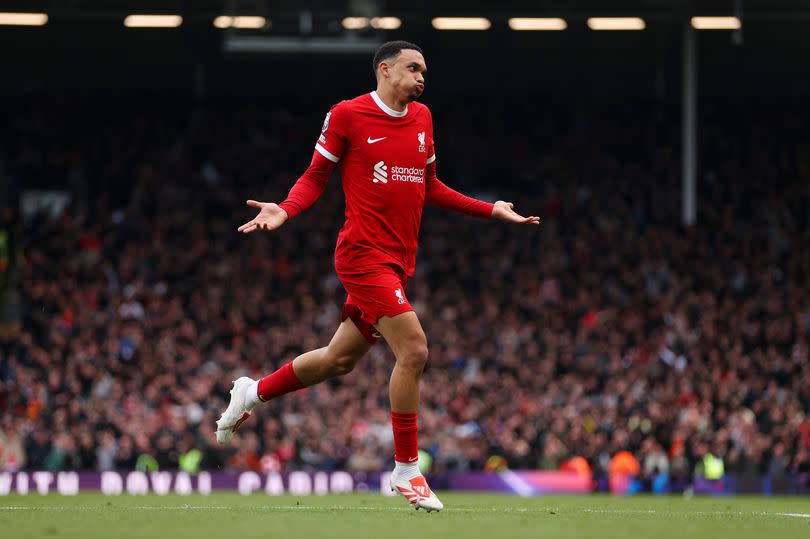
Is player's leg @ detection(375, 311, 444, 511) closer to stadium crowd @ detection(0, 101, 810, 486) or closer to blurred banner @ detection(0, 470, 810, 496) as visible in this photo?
blurred banner @ detection(0, 470, 810, 496)

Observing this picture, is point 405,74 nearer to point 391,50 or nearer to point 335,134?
point 391,50

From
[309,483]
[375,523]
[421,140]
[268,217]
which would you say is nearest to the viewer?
[375,523]

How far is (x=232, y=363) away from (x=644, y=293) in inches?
344

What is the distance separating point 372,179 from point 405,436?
172cm

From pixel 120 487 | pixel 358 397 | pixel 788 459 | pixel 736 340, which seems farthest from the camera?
pixel 736 340

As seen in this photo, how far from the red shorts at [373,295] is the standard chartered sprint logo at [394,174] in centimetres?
59

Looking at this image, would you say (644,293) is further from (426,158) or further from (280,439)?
(426,158)

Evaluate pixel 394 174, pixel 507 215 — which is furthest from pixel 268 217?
pixel 507 215

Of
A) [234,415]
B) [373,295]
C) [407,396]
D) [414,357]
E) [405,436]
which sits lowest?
[405,436]

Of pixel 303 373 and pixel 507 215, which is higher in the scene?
pixel 507 215

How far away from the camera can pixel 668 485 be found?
2208 centimetres

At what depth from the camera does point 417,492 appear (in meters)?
8.66

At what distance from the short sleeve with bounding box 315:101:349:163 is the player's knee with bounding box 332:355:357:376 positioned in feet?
4.39

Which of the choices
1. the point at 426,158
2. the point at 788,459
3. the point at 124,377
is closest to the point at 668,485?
the point at 788,459
